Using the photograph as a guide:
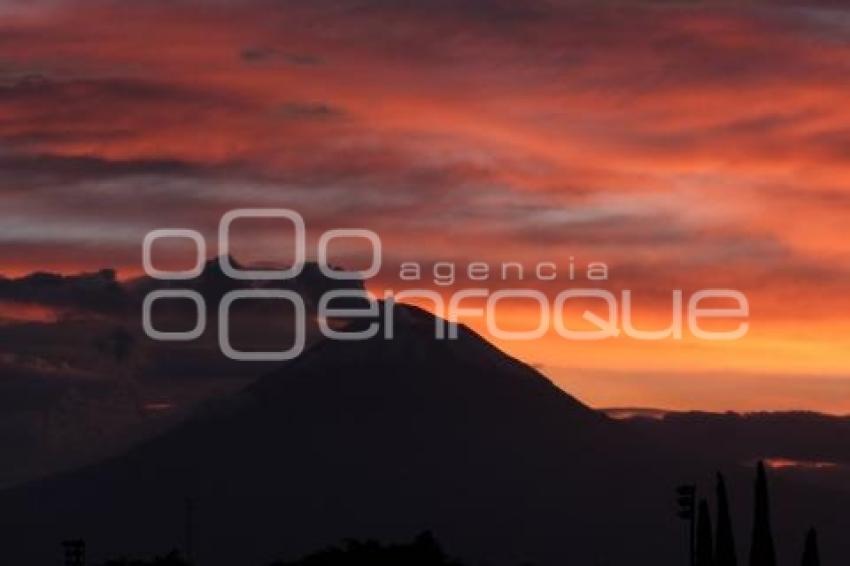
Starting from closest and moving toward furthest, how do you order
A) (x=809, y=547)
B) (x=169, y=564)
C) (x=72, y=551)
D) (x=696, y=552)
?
1. (x=809, y=547)
2. (x=696, y=552)
3. (x=72, y=551)
4. (x=169, y=564)

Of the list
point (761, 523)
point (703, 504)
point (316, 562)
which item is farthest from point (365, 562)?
point (761, 523)

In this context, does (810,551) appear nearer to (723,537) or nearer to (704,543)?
(723,537)

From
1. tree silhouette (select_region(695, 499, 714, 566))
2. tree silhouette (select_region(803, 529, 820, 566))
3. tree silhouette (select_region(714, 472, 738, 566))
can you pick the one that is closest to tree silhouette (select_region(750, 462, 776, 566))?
tree silhouette (select_region(714, 472, 738, 566))

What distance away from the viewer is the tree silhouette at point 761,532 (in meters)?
97.6

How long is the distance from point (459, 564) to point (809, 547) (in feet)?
121

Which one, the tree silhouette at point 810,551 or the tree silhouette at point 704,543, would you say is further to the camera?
the tree silhouette at point 704,543

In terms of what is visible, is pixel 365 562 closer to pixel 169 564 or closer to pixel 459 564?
pixel 459 564

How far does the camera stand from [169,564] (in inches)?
5635

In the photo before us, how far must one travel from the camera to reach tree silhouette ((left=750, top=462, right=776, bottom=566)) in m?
97.6

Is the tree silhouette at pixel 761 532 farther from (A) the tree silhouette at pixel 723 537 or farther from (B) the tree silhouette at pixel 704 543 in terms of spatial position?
(B) the tree silhouette at pixel 704 543

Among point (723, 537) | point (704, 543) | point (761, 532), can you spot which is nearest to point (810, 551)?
point (761, 532)

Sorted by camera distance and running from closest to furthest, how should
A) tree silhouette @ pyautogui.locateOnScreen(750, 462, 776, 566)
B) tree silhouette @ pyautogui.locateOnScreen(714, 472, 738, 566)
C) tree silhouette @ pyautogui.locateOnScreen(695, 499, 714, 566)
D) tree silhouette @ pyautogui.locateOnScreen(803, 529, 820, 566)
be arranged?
1. tree silhouette @ pyautogui.locateOnScreen(803, 529, 820, 566)
2. tree silhouette @ pyautogui.locateOnScreen(750, 462, 776, 566)
3. tree silhouette @ pyautogui.locateOnScreen(714, 472, 738, 566)
4. tree silhouette @ pyautogui.locateOnScreen(695, 499, 714, 566)

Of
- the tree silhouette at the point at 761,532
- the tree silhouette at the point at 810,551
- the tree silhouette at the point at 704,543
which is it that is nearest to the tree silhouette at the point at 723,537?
the tree silhouette at the point at 704,543

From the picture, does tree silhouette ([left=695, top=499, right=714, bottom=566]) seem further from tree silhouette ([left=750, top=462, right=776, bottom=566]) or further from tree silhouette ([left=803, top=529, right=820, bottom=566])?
tree silhouette ([left=803, top=529, right=820, bottom=566])
